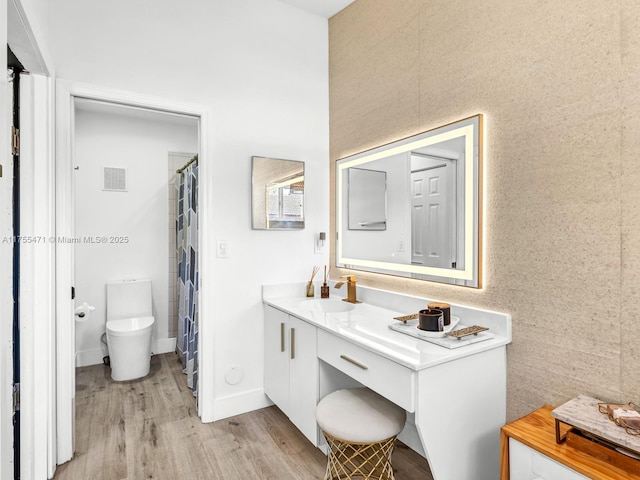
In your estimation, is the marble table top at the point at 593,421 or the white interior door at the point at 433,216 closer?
the marble table top at the point at 593,421

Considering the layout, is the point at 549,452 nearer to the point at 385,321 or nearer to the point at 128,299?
the point at 385,321

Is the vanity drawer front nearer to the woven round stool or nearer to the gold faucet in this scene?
the woven round stool

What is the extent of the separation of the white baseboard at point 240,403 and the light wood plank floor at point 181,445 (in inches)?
1.5

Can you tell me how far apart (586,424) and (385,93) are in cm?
195

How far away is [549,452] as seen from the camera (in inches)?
45.9

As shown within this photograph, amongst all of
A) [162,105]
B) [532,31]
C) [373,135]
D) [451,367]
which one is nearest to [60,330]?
[162,105]

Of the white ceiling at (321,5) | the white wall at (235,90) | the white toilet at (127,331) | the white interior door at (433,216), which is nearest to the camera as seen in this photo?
the white interior door at (433,216)

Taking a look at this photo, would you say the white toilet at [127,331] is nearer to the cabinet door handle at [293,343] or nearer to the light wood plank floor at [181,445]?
the light wood plank floor at [181,445]

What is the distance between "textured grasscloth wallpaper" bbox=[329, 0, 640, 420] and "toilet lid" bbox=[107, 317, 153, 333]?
8.05 ft

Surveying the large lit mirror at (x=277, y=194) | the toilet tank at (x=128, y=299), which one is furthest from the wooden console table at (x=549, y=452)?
the toilet tank at (x=128, y=299)

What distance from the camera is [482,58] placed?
68.5 inches

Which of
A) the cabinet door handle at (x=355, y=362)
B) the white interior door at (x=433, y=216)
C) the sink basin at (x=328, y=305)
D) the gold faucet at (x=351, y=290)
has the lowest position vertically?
the cabinet door handle at (x=355, y=362)

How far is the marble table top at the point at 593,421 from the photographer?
1068 millimetres

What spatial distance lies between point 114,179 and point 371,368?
10.4ft
